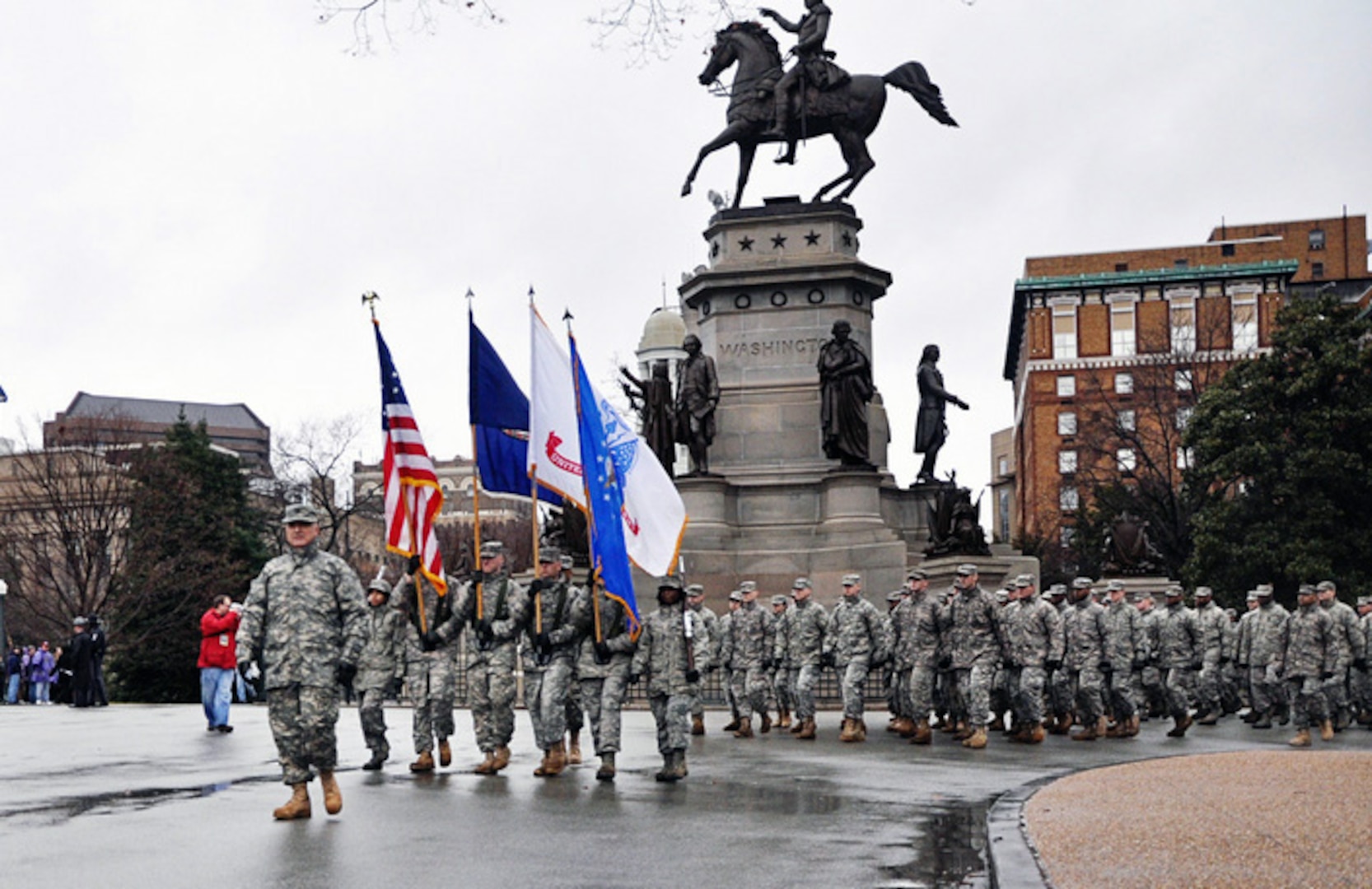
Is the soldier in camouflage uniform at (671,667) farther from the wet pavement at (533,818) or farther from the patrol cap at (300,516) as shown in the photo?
the patrol cap at (300,516)

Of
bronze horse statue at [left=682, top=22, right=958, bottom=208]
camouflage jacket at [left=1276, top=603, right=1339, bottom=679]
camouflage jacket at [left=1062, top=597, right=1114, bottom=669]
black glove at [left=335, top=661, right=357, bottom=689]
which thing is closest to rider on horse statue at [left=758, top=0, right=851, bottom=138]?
bronze horse statue at [left=682, top=22, right=958, bottom=208]

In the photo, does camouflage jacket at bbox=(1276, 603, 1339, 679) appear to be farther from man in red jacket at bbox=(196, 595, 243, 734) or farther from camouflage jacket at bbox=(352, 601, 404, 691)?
man in red jacket at bbox=(196, 595, 243, 734)

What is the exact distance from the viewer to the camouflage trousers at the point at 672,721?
15.0 meters

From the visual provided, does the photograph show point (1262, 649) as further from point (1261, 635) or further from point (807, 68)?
point (807, 68)

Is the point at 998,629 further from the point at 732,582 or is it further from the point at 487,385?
the point at 732,582

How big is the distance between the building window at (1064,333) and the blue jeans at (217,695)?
82.3 metres

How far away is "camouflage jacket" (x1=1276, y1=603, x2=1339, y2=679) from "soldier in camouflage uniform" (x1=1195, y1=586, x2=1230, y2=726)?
289cm

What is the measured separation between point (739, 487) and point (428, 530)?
1549 cm

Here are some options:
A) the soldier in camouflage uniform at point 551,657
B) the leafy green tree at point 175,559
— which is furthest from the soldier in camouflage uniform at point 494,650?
the leafy green tree at point 175,559

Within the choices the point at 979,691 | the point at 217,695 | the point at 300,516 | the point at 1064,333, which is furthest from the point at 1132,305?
the point at 300,516

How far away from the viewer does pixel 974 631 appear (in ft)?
63.9

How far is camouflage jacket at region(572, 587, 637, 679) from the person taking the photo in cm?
1539

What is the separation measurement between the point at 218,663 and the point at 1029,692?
11.6 metres

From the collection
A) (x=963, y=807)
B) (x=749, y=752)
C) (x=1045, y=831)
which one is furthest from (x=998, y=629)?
(x=1045, y=831)
